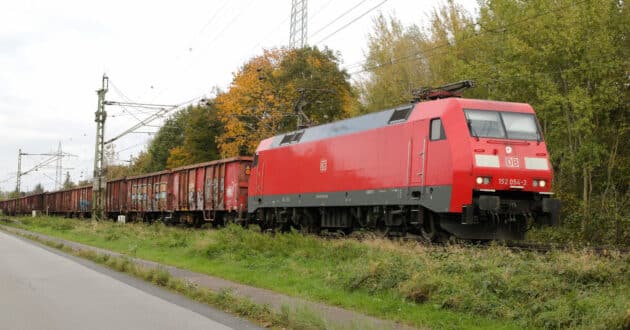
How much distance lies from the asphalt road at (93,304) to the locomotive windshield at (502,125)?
28.2 feet

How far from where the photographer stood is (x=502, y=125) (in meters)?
16.7

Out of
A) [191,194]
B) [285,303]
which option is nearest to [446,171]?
[285,303]

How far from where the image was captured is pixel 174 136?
84.8 metres

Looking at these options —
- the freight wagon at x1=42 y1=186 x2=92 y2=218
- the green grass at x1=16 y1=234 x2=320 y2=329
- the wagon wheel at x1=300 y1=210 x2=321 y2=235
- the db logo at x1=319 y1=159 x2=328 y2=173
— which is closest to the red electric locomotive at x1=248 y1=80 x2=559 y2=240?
the db logo at x1=319 y1=159 x2=328 y2=173

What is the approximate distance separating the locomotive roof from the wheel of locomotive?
263 centimetres

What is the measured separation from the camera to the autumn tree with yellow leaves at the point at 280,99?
4650 centimetres

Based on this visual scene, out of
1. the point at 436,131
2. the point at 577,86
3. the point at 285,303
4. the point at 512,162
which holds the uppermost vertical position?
the point at 577,86

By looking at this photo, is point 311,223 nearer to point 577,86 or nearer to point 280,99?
point 577,86

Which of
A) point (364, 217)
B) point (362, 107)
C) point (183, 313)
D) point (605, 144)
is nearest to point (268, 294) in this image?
point (183, 313)

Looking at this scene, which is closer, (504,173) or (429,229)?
(504,173)

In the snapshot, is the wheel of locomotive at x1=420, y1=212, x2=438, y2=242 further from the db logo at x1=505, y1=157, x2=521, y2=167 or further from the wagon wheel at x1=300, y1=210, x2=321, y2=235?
the wagon wheel at x1=300, y1=210, x2=321, y2=235

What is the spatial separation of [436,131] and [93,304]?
31.5 ft

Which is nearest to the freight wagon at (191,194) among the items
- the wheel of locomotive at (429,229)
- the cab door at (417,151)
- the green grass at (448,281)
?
the wheel of locomotive at (429,229)

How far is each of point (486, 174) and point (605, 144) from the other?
9.73 m
